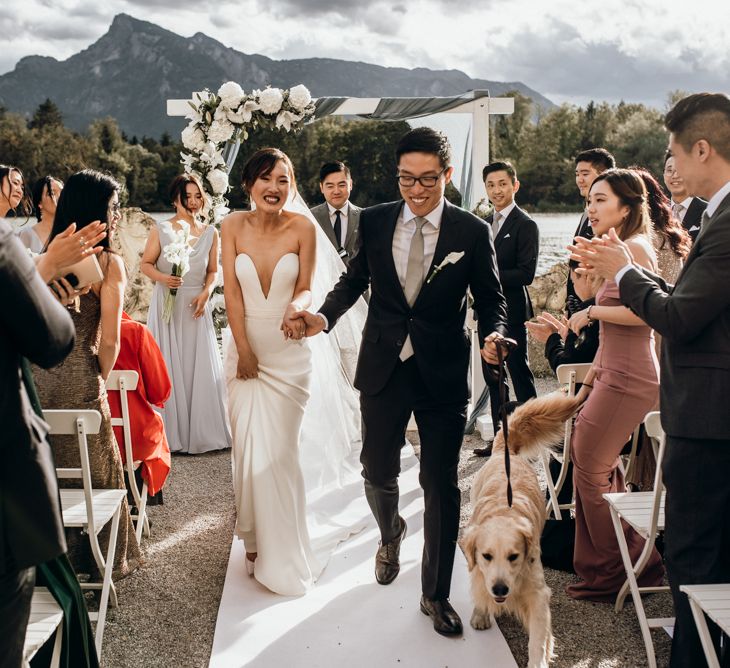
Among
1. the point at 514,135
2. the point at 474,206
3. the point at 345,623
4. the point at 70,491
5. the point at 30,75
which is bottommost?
the point at 345,623

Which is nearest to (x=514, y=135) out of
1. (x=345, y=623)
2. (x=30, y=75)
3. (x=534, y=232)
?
(x=534, y=232)

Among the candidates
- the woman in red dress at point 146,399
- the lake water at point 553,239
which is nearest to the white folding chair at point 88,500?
the woman in red dress at point 146,399

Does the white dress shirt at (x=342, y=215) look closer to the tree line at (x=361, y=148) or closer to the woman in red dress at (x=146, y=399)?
the tree line at (x=361, y=148)

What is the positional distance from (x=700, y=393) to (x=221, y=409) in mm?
4740

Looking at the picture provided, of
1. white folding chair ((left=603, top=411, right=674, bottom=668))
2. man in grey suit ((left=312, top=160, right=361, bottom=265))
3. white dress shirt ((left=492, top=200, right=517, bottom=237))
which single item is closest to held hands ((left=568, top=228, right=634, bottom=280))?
white folding chair ((left=603, top=411, right=674, bottom=668))

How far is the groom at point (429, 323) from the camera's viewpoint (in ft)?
10.2

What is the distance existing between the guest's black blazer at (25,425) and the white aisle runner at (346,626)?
5.33 ft

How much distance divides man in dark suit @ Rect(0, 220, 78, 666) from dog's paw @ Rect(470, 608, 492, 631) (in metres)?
2.13

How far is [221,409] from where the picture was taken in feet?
20.6

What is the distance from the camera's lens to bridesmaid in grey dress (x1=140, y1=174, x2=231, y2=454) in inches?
243

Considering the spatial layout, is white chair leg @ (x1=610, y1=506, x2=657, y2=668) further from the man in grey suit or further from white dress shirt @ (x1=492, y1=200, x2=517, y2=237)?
the man in grey suit

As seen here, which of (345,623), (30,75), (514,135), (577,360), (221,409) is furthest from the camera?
(30,75)

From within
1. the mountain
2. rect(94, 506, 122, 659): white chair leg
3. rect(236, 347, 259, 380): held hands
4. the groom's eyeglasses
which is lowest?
rect(94, 506, 122, 659): white chair leg

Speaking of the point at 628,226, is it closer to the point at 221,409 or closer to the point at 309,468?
the point at 309,468
